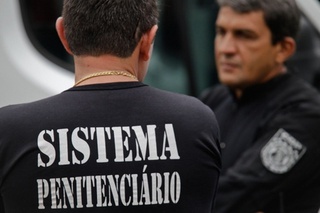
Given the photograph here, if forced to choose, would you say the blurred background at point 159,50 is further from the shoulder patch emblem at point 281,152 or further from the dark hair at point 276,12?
the shoulder patch emblem at point 281,152

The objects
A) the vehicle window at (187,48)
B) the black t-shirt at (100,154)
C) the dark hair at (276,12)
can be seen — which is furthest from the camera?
the vehicle window at (187,48)

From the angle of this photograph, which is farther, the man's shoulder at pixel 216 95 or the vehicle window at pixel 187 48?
the vehicle window at pixel 187 48

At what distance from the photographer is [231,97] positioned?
4055 millimetres

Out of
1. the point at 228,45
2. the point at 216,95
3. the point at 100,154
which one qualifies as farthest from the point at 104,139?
the point at 216,95

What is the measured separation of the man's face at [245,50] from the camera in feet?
12.9

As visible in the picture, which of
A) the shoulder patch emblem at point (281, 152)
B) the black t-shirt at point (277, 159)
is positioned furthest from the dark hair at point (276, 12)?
the shoulder patch emblem at point (281, 152)

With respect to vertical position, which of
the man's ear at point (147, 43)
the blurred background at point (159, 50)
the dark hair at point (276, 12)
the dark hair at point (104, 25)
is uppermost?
the dark hair at point (104, 25)

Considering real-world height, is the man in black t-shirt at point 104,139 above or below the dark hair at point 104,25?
below

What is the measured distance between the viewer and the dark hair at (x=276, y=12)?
12.7ft

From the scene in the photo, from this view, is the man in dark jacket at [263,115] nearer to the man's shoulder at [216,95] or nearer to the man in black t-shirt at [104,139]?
the man's shoulder at [216,95]

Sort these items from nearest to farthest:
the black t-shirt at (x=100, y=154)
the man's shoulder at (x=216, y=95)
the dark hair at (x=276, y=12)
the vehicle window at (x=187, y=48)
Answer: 1. the black t-shirt at (x=100, y=154)
2. the dark hair at (x=276, y=12)
3. the man's shoulder at (x=216, y=95)
4. the vehicle window at (x=187, y=48)

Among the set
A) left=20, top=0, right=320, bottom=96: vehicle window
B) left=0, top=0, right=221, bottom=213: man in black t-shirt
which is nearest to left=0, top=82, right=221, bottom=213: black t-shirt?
left=0, top=0, right=221, bottom=213: man in black t-shirt

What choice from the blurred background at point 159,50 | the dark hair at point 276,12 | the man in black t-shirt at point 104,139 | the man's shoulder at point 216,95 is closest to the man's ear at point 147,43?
the man in black t-shirt at point 104,139

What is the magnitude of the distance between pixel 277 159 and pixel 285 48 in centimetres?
54
